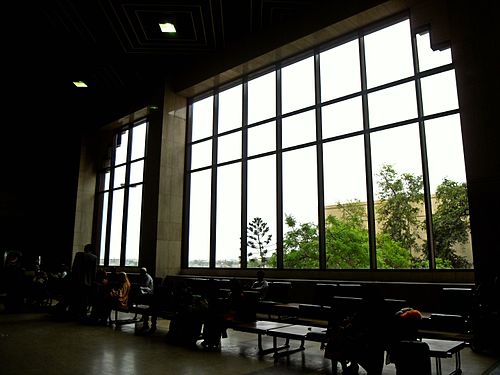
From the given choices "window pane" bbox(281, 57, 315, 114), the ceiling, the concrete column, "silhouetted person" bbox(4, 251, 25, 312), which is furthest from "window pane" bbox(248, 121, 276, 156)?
"silhouetted person" bbox(4, 251, 25, 312)

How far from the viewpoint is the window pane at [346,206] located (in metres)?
8.05

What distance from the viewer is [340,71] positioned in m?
9.01

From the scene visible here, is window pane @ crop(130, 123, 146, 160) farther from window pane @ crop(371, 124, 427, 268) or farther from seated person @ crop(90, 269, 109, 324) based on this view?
window pane @ crop(371, 124, 427, 268)

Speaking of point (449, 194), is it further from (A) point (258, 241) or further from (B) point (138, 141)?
(B) point (138, 141)

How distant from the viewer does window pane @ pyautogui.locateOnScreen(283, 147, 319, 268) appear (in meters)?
8.79

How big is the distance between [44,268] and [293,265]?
1165cm

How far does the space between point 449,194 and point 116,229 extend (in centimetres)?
1096

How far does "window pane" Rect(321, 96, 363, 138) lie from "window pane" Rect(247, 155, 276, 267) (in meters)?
1.62

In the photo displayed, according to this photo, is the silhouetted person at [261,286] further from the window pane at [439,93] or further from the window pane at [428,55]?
the window pane at [428,55]

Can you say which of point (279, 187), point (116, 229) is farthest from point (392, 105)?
point (116, 229)

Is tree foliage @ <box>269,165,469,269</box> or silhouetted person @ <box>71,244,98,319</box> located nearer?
tree foliage @ <box>269,165,469,269</box>

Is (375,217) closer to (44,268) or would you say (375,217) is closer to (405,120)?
(405,120)

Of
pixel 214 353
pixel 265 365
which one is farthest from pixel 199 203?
pixel 265 365

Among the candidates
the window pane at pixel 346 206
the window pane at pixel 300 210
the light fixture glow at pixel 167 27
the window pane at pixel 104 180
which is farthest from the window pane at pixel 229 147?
Result: the window pane at pixel 104 180
